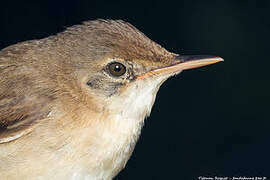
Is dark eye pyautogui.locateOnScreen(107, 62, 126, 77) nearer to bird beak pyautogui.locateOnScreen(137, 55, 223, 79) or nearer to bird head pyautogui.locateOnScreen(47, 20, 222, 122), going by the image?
bird head pyautogui.locateOnScreen(47, 20, 222, 122)

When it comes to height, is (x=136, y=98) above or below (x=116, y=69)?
below

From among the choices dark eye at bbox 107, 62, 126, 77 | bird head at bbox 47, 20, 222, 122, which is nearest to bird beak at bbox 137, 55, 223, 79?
bird head at bbox 47, 20, 222, 122

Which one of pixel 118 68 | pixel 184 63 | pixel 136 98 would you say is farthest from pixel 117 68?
pixel 184 63

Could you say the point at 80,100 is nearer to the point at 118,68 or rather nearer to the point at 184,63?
the point at 118,68

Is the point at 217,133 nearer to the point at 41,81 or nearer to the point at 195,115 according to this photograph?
the point at 195,115

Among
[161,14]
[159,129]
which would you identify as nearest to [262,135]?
[159,129]

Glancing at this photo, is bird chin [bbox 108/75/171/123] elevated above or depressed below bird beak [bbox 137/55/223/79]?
below

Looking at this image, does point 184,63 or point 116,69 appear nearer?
point 116,69

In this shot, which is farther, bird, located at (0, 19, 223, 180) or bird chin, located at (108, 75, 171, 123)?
bird chin, located at (108, 75, 171, 123)
